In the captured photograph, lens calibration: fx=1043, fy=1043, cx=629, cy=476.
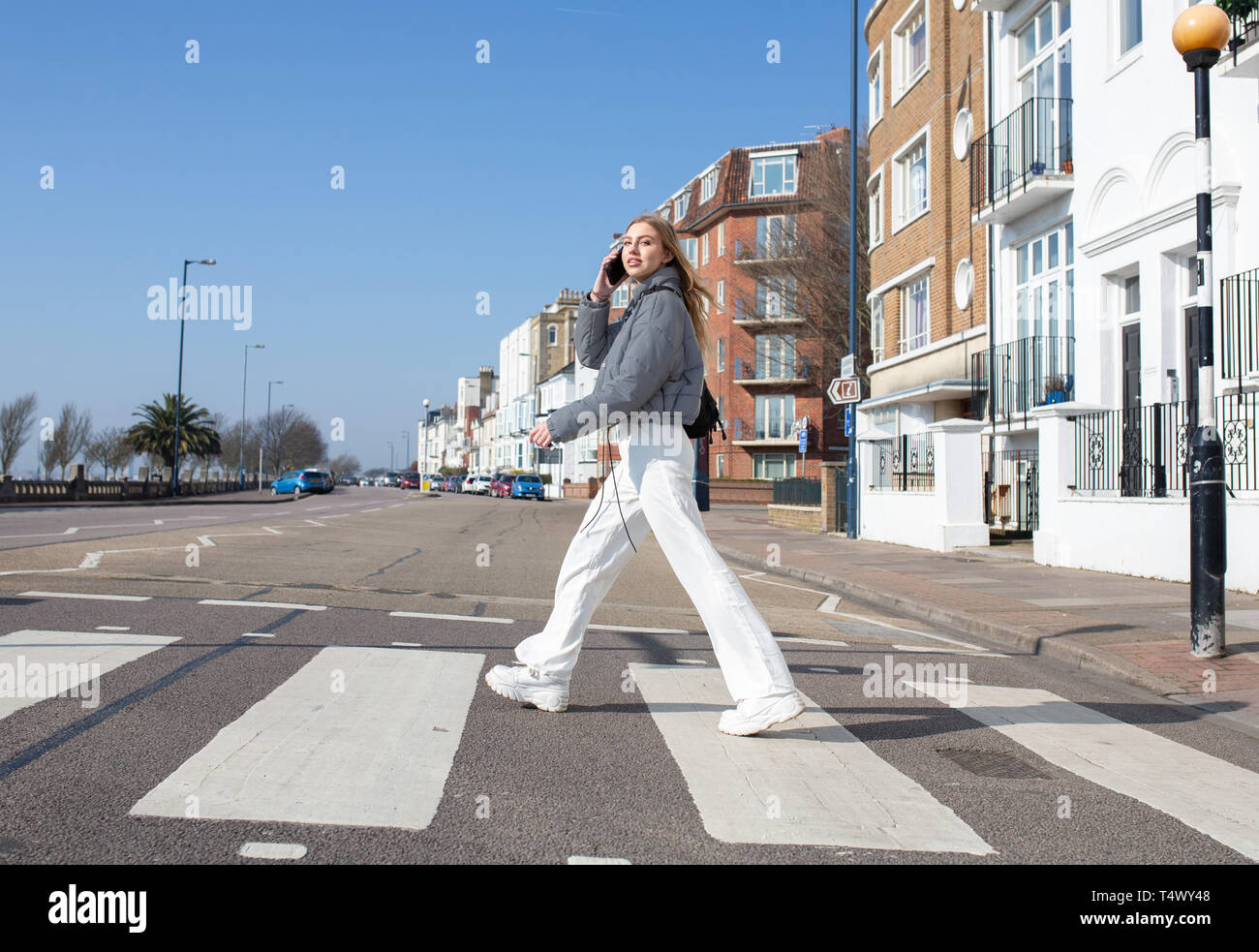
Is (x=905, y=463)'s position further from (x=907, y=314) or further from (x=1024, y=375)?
(x=907, y=314)

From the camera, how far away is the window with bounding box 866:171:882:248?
91.5 ft

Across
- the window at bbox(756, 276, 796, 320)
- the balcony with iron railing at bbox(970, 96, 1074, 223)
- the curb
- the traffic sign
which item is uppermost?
the window at bbox(756, 276, 796, 320)

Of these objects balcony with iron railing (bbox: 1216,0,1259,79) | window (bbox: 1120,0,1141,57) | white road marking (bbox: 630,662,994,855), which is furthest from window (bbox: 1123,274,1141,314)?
white road marking (bbox: 630,662,994,855)

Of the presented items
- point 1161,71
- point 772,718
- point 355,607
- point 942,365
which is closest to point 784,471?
point 942,365

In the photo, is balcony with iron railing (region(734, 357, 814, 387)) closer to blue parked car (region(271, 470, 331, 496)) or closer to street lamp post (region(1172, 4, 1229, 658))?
blue parked car (region(271, 470, 331, 496))

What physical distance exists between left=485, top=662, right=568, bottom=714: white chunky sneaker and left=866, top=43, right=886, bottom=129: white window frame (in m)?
26.4

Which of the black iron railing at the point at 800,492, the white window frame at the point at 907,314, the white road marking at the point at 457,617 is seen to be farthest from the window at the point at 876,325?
the white road marking at the point at 457,617

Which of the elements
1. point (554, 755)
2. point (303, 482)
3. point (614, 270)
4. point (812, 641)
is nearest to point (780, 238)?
point (812, 641)

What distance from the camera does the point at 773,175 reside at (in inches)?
2106

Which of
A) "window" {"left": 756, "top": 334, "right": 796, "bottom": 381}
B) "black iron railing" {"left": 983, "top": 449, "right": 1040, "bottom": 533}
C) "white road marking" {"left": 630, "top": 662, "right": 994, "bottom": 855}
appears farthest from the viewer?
"window" {"left": 756, "top": 334, "right": 796, "bottom": 381}

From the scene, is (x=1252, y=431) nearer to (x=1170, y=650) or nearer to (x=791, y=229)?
(x=1170, y=650)

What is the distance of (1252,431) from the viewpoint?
33.8 feet

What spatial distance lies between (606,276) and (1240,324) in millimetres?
9404
